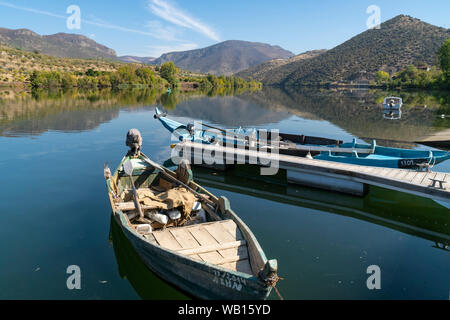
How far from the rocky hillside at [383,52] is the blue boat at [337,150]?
13135 cm

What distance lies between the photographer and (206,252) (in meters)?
7.14

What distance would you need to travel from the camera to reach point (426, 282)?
789 cm

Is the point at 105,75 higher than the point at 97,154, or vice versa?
the point at 105,75

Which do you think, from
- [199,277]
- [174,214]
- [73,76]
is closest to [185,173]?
[174,214]

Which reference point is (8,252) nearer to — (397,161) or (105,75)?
(397,161)

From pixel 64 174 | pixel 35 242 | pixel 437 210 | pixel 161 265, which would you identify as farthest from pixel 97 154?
pixel 437 210

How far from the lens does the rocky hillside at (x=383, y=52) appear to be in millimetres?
134375

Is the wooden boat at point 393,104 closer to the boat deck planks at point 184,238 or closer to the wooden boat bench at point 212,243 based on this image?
the wooden boat bench at point 212,243

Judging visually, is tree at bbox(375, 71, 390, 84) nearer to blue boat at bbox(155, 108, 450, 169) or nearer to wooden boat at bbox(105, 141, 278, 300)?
blue boat at bbox(155, 108, 450, 169)

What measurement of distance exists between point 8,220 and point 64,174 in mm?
5493

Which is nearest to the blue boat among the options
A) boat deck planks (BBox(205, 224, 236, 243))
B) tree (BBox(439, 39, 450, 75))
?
boat deck planks (BBox(205, 224, 236, 243))

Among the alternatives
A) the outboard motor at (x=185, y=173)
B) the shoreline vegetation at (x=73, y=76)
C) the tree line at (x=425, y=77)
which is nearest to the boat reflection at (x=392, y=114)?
the outboard motor at (x=185, y=173)

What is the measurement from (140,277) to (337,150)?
1209cm

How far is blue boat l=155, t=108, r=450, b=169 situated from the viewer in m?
14.9
